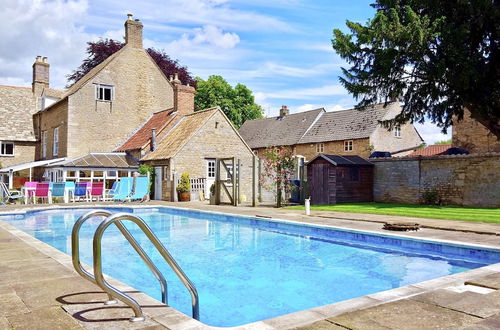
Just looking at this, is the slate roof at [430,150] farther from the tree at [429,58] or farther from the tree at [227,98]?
the tree at [227,98]

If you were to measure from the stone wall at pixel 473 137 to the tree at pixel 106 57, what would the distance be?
25714 mm

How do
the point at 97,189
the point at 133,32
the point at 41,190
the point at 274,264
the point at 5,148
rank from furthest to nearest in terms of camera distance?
1. the point at 5,148
2. the point at 133,32
3. the point at 97,189
4. the point at 41,190
5. the point at 274,264

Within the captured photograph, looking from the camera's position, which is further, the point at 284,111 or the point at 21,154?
the point at 284,111

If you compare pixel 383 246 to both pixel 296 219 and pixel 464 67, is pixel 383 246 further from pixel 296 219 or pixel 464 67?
pixel 464 67

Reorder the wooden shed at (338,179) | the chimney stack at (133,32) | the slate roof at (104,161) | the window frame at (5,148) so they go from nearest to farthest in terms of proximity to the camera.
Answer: the wooden shed at (338,179) → the slate roof at (104,161) → the chimney stack at (133,32) → the window frame at (5,148)

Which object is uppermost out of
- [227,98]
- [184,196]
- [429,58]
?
[227,98]

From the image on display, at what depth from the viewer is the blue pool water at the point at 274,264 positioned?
679 centimetres

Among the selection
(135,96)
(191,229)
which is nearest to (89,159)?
(135,96)

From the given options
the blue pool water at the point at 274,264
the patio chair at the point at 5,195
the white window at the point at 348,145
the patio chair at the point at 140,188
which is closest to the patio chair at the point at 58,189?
the patio chair at the point at 5,195

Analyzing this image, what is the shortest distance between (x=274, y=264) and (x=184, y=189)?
15513mm

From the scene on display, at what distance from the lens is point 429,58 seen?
18828mm

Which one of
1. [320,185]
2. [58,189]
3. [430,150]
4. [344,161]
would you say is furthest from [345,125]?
[58,189]

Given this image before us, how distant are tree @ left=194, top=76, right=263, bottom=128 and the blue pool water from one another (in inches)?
1451

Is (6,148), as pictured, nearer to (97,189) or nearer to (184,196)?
(97,189)
